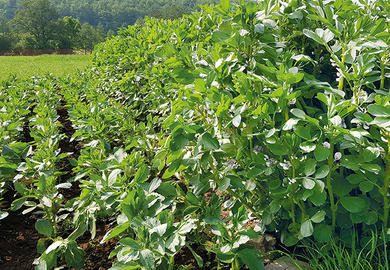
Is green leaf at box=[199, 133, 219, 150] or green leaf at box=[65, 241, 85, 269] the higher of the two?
green leaf at box=[199, 133, 219, 150]

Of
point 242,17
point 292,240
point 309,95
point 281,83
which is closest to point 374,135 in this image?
point 309,95

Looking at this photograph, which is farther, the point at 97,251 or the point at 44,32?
the point at 44,32

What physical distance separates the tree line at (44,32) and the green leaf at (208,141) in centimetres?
5369

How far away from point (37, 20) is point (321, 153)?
→ 269ft

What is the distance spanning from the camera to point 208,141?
4.57 ft

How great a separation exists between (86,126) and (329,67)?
222 centimetres

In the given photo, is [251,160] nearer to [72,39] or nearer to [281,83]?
[281,83]

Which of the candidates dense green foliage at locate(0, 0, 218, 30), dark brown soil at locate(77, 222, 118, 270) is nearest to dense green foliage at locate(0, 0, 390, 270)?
dark brown soil at locate(77, 222, 118, 270)

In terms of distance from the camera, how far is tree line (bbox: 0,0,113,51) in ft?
189

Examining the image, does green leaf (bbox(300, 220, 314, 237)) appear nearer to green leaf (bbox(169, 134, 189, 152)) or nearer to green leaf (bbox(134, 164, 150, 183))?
green leaf (bbox(169, 134, 189, 152))

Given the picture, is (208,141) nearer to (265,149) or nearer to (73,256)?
(265,149)

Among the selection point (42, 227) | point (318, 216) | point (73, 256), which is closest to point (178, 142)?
point (318, 216)

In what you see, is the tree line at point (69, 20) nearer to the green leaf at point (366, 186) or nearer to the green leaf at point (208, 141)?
the green leaf at point (208, 141)

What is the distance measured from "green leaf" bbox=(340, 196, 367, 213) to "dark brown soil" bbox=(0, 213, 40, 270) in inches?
72.4
